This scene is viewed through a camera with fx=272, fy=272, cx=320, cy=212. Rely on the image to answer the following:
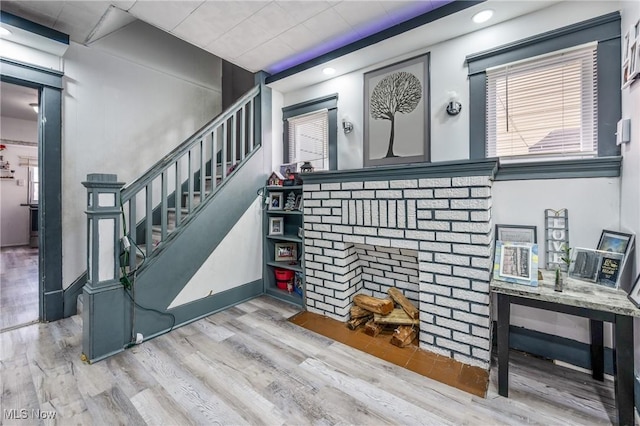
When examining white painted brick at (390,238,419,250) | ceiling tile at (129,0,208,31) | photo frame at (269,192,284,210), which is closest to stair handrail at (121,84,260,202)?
ceiling tile at (129,0,208,31)

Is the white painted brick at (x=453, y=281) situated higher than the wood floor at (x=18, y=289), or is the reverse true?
the white painted brick at (x=453, y=281)

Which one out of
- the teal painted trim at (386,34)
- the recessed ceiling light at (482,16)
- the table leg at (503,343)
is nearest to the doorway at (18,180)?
the teal painted trim at (386,34)

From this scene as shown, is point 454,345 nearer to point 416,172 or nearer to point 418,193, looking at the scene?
point 418,193

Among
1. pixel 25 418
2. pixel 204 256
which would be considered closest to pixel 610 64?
pixel 204 256

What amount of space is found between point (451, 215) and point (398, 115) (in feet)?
3.82

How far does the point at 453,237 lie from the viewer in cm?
207

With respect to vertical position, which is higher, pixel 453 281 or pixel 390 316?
pixel 453 281

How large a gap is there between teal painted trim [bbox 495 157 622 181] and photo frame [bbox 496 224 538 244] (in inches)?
15.0

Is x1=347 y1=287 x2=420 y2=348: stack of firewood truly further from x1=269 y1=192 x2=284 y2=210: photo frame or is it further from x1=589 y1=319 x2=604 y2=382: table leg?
x1=269 y1=192 x2=284 y2=210: photo frame

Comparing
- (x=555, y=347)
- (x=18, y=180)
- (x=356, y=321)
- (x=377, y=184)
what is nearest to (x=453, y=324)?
(x=555, y=347)

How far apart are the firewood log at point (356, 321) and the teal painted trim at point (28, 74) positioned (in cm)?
371

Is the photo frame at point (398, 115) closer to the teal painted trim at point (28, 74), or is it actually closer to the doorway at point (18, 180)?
the teal painted trim at point (28, 74)

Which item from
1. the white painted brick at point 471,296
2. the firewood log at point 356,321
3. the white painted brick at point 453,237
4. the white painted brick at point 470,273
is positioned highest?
the white painted brick at point 453,237

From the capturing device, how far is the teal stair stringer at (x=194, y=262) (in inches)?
92.3
